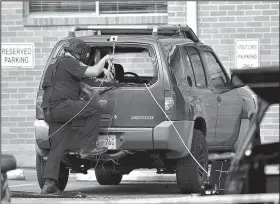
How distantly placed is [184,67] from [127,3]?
21.3 feet

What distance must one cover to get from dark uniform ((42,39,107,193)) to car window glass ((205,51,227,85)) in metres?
2.18

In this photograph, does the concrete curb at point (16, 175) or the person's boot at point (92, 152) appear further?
the concrete curb at point (16, 175)

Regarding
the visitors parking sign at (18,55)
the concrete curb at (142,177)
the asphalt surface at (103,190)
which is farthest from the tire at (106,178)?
the visitors parking sign at (18,55)

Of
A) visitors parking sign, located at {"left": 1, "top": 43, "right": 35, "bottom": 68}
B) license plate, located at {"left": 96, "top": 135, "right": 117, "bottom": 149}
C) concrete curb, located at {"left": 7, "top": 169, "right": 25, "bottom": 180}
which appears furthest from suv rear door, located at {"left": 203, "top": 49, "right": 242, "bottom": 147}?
visitors parking sign, located at {"left": 1, "top": 43, "right": 35, "bottom": 68}

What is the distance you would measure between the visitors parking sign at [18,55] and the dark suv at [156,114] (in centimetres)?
547

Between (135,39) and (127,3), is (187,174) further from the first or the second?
(127,3)

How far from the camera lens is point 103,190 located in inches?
531

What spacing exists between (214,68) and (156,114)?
2179 millimetres

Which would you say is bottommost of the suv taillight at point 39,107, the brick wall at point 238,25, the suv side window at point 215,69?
the suv taillight at point 39,107

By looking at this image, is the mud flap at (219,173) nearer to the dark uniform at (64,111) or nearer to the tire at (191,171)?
the tire at (191,171)

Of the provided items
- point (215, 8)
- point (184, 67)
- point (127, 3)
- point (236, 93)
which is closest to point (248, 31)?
point (215, 8)

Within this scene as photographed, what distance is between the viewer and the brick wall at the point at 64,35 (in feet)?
59.5

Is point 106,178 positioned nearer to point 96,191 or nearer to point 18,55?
point 96,191

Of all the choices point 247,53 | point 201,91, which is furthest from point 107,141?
point 247,53
